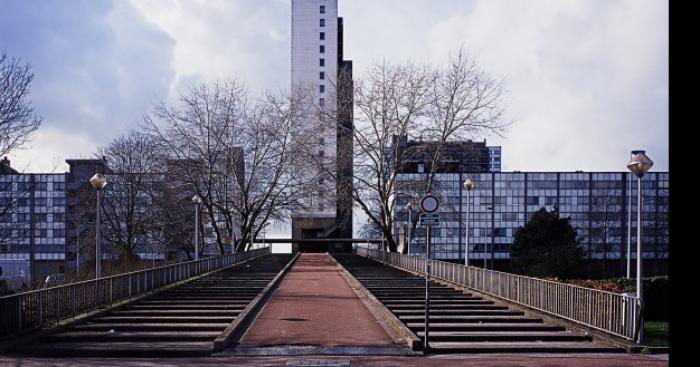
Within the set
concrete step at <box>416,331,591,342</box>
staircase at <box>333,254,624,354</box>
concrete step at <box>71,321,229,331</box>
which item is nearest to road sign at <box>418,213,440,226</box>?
staircase at <box>333,254,624,354</box>

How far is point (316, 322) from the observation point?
1727 centimetres

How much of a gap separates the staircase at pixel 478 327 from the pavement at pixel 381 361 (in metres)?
0.77

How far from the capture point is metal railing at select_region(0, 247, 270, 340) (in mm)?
13336

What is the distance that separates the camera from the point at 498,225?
324 feet

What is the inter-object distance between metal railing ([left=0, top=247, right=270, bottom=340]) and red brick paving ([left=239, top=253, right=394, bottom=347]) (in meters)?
4.26

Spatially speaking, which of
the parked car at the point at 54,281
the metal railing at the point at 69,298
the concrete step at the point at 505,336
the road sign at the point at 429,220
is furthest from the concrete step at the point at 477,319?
the parked car at the point at 54,281

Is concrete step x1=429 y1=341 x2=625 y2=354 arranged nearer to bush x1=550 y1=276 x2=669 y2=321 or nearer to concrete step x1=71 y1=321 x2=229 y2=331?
concrete step x1=71 y1=321 x2=229 y2=331

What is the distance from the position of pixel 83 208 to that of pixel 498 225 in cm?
6204

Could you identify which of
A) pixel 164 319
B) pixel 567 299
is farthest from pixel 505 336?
pixel 164 319

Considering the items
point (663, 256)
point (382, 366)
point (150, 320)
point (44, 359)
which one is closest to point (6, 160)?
point (150, 320)

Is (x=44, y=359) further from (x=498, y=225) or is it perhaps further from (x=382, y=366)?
(x=498, y=225)

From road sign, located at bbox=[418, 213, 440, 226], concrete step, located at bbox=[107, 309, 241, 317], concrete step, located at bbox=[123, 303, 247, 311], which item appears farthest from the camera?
concrete step, located at bbox=[123, 303, 247, 311]

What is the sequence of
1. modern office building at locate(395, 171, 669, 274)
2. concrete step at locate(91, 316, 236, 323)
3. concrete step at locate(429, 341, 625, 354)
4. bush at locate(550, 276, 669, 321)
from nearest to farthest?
1. concrete step at locate(429, 341, 625, 354)
2. concrete step at locate(91, 316, 236, 323)
3. bush at locate(550, 276, 669, 321)
4. modern office building at locate(395, 171, 669, 274)

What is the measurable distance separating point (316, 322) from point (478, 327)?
12.8ft
